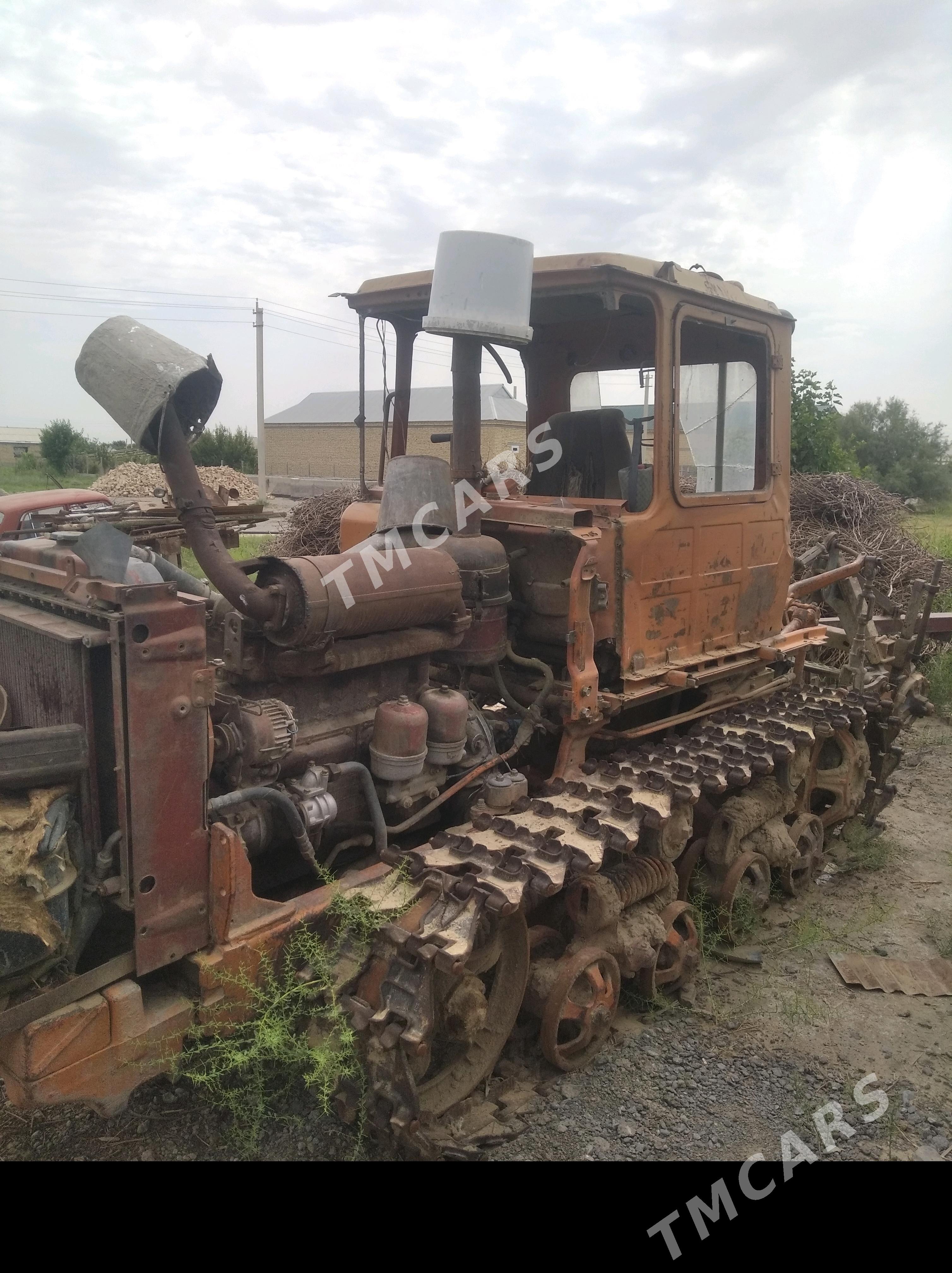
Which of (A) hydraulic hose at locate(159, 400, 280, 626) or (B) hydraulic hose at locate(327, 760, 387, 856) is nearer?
(A) hydraulic hose at locate(159, 400, 280, 626)

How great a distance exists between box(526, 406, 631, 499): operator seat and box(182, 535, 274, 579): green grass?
8.17 meters

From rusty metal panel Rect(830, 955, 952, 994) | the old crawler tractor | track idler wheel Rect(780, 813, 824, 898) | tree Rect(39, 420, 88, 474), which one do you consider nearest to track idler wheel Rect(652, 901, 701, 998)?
the old crawler tractor

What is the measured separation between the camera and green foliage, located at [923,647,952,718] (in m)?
9.26

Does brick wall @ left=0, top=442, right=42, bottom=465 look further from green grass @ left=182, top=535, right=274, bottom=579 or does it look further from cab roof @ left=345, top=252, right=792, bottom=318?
cab roof @ left=345, top=252, right=792, bottom=318

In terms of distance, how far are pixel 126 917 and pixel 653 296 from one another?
10.3 feet

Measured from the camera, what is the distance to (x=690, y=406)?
4473 millimetres

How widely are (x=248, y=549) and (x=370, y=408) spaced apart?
1091 cm

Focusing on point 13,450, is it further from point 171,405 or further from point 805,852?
point 171,405

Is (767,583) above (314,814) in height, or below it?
above

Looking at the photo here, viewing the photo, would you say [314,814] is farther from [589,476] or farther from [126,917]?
[589,476]

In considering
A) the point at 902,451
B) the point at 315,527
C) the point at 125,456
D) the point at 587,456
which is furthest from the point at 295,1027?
the point at 125,456

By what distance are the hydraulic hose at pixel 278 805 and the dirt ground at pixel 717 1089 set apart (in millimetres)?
920

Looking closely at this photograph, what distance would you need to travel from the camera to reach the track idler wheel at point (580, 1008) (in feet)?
11.3

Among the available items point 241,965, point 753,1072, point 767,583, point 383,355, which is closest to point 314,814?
point 241,965
